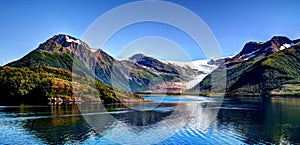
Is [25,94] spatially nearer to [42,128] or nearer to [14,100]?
[14,100]

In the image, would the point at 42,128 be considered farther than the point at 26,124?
No

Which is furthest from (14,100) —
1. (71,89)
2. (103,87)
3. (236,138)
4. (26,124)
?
(236,138)

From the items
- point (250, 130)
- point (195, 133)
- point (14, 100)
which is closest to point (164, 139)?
point (195, 133)

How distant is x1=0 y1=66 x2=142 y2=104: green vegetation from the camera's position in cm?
17250

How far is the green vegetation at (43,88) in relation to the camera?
172m

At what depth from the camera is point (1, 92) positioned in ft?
587

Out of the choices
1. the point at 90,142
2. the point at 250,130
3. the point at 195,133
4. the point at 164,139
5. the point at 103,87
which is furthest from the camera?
the point at 103,87

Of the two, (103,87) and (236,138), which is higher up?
(103,87)

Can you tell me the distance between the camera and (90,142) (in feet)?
179

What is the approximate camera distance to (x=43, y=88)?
17375 centimetres

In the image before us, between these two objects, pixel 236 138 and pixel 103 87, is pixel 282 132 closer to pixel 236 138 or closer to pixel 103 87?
pixel 236 138

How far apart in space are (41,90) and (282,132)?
5578 inches

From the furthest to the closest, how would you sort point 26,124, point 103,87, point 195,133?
point 103,87, point 26,124, point 195,133

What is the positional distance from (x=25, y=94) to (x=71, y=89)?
27493 millimetres
